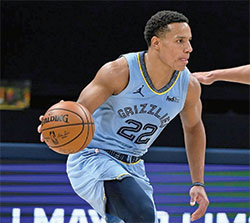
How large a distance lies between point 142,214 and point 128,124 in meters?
0.65

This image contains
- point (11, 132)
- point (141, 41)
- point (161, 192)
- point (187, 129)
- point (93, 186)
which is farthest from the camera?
point (141, 41)

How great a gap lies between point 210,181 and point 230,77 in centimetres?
141

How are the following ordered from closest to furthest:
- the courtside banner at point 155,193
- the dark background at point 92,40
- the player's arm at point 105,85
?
the player's arm at point 105,85 < the courtside banner at point 155,193 < the dark background at point 92,40

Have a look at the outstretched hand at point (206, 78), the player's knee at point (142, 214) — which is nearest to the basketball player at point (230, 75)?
the outstretched hand at point (206, 78)

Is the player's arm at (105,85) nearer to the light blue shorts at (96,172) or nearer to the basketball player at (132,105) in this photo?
the basketball player at (132,105)

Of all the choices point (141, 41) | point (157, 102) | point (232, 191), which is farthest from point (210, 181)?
point (141, 41)

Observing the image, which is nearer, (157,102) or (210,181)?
(157,102)

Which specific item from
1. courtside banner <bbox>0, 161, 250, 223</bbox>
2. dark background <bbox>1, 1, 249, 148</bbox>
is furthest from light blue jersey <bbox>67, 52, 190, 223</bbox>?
dark background <bbox>1, 1, 249, 148</bbox>

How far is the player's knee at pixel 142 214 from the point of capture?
2963 mm

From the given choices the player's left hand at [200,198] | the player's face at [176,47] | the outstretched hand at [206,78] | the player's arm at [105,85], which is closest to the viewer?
the player's arm at [105,85]

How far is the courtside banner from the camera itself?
194 inches

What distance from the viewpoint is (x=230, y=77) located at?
3918mm

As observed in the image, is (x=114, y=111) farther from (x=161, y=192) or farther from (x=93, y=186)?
(x=161, y=192)

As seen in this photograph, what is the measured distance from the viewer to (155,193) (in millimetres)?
4984
